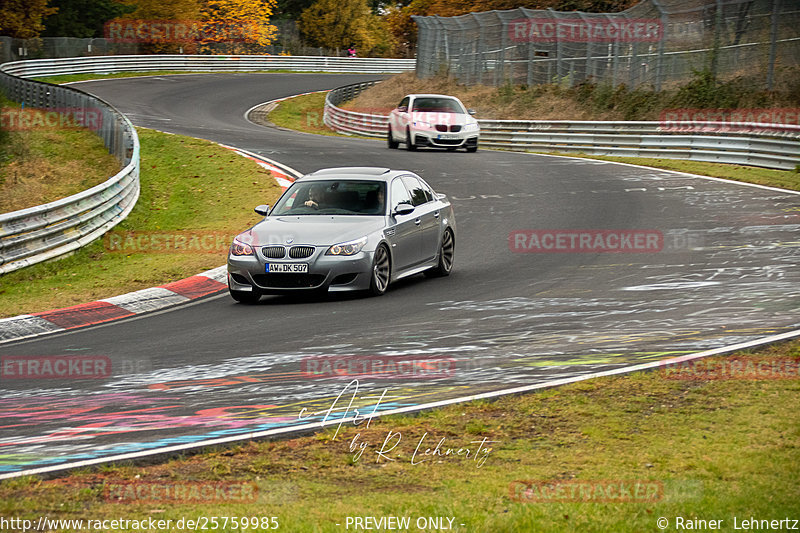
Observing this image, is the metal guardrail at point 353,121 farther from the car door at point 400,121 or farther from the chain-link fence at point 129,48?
the chain-link fence at point 129,48

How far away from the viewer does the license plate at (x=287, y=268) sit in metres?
12.1

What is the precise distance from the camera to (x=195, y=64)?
218ft

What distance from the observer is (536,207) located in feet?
63.7

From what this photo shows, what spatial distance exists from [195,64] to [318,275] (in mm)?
56990

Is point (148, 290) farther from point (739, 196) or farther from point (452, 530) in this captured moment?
point (739, 196)

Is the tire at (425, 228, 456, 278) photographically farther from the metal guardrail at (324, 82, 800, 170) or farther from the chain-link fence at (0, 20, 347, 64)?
the chain-link fence at (0, 20, 347, 64)

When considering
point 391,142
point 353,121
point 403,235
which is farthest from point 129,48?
point 403,235

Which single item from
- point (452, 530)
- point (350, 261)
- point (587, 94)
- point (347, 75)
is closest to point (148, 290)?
point (350, 261)

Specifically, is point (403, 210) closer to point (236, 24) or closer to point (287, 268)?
point (287, 268)

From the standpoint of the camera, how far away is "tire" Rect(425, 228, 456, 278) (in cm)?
1392

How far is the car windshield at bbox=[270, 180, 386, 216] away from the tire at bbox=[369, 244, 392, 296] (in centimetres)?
69

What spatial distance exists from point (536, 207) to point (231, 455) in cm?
1395

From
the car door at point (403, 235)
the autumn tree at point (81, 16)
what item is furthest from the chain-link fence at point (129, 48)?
the car door at point (403, 235)

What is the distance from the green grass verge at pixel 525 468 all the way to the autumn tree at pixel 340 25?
262 feet
